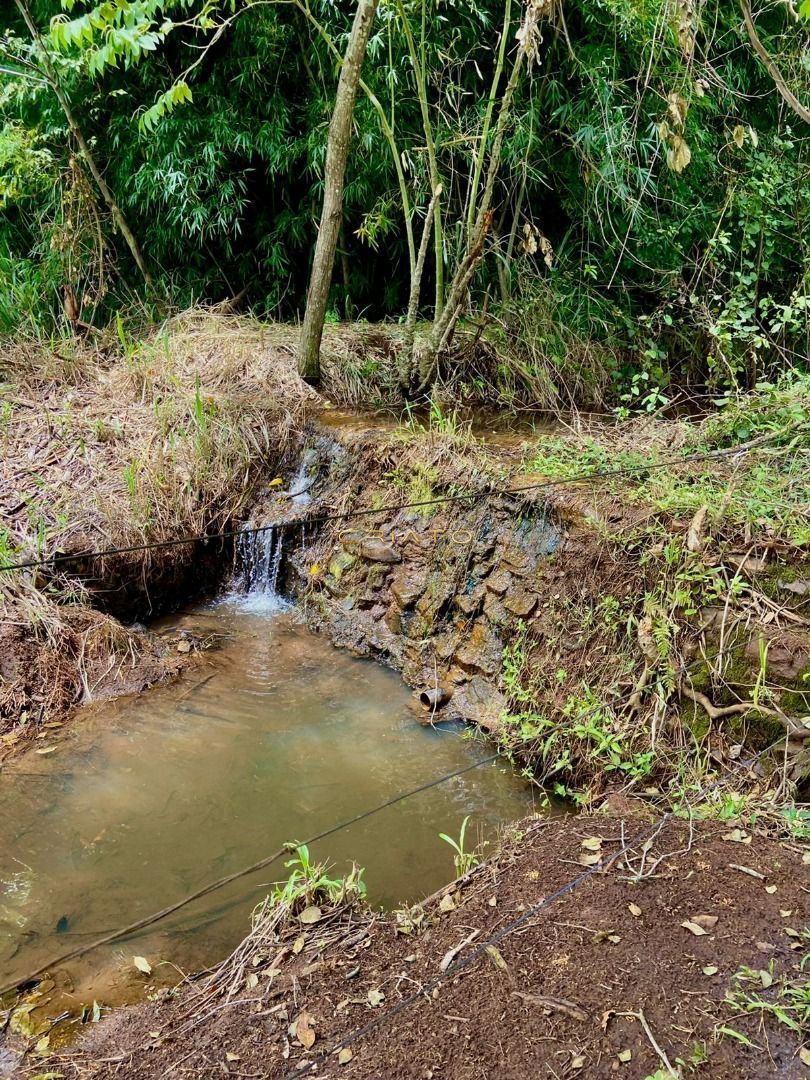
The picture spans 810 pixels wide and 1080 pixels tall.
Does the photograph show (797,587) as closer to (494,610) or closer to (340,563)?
(494,610)

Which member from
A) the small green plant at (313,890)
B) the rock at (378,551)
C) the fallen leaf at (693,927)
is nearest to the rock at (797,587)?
the fallen leaf at (693,927)

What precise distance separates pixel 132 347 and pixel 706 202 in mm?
3989

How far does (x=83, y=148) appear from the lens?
5258 millimetres

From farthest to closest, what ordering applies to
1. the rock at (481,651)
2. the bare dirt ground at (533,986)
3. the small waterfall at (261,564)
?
the small waterfall at (261,564) → the rock at (481,651) → the bare dirt ground at (533,986)

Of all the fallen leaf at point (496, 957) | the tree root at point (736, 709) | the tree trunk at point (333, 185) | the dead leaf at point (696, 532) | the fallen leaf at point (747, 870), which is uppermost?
the tree trunk at point (333, 185)

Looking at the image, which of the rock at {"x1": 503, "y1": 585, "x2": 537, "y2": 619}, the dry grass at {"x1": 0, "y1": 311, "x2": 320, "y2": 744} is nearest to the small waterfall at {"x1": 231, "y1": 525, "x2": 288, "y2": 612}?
the dry grass at {"x1": 0, "y1": 311, "x2": 320, "y2": 744}

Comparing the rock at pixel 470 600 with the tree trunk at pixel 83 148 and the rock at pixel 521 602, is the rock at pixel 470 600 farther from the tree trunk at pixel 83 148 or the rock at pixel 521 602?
the tree trunk at pixel 83 148

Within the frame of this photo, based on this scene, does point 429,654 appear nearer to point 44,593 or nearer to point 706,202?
point 44,593

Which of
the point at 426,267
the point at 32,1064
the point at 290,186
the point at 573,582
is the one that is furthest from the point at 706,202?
the point at 32,1064

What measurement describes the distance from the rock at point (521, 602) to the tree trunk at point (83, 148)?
4.06 m

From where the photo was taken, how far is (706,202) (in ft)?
16.7

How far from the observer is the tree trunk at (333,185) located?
3.91 m

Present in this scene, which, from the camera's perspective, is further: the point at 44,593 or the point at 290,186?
the point at 290,186

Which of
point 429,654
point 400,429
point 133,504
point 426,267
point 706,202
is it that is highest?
point 706,202
